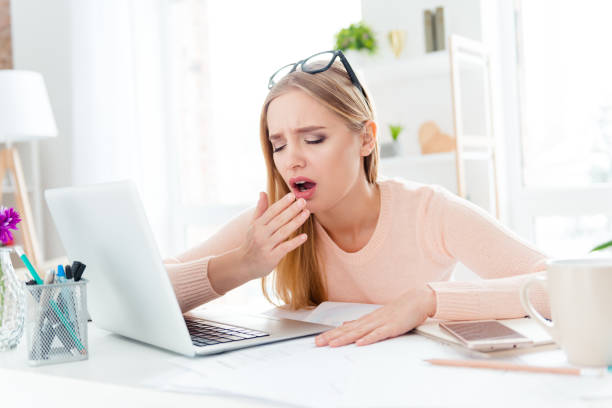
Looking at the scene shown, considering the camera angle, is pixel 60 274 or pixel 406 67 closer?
pixel 60 274

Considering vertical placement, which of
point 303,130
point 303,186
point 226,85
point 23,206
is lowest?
point 23,206

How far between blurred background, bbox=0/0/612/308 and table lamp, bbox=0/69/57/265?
30cm

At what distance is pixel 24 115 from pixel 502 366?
301 centimetres

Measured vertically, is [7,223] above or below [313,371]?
above

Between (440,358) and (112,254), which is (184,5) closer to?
(112,254)

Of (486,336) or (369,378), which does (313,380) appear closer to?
(369,378)

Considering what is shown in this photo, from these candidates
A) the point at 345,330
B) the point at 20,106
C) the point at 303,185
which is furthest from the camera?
the point at 20,106

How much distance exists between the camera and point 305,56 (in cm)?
323

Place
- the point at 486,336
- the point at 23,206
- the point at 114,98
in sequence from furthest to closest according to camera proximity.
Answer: the point at 114,98 → the point at 23,206 → the point at 486,336

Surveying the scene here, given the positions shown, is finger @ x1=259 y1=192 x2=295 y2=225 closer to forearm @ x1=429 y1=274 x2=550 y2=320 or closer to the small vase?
forearm @ x1=429 y1=274 x2=550 y2=320

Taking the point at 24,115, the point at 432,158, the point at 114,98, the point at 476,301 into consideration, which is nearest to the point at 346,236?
the point at 476,301

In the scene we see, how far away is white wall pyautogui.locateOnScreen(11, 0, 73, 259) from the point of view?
3855 millimetres

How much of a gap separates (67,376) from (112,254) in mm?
185

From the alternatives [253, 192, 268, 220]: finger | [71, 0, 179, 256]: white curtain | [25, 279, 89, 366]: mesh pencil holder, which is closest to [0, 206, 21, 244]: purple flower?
[25, 279, 89, 366]: mesh pencil holder
